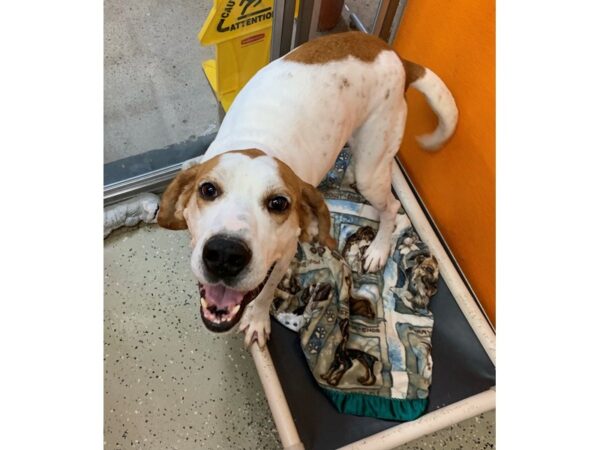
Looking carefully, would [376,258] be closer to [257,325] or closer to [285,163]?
[257,325]

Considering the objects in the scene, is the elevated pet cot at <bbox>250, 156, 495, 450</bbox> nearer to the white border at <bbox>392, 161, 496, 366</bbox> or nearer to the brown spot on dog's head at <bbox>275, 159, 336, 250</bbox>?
the white border at <bbox>392, 161, 496, 366</bbox>

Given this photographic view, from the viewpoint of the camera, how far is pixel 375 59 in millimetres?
1579

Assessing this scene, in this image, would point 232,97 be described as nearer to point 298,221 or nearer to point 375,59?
point 375,59

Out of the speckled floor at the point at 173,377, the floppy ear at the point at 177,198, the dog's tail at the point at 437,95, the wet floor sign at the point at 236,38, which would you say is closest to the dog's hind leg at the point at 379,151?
the dog's tail at the point at 437,95

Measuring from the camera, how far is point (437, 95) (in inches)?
69.4

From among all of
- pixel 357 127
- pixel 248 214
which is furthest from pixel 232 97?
pixel 248 214

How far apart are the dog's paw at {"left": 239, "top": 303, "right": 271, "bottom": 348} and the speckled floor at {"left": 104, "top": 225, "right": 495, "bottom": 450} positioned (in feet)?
0.67

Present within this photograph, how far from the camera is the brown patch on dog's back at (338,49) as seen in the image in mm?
1545

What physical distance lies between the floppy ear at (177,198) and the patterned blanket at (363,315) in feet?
2.00

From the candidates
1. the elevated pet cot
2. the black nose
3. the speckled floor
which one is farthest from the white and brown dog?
the speckled floor

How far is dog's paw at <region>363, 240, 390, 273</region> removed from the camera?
6.60 feet

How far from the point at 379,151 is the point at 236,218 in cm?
78

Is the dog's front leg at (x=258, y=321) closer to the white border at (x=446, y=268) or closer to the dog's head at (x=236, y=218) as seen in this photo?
the dog's head at (x=236, y=218)

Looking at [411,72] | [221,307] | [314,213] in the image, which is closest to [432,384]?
[314,213]
